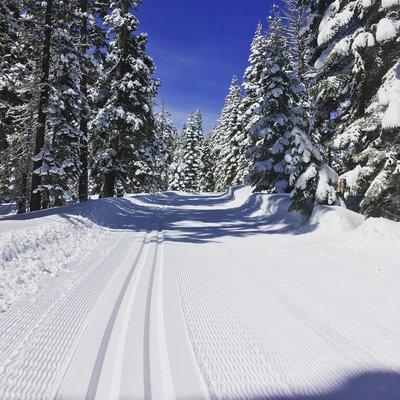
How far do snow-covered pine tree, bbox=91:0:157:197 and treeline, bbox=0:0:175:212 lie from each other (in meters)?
0.06

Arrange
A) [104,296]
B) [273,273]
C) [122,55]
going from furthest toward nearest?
[122,55], [273,273], [104,296]

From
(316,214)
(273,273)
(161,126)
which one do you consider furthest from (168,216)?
(161,126)

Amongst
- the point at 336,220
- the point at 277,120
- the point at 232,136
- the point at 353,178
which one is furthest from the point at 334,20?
the point at 232,136

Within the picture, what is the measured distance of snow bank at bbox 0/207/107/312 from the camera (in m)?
6.53

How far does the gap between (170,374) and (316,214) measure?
1128 cm

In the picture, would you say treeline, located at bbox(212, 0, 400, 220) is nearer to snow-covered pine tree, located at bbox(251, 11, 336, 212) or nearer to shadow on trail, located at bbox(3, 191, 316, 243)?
snow-covered pine tree, located at bbox(251, 11, 336, 212)

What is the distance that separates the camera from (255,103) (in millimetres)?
32812

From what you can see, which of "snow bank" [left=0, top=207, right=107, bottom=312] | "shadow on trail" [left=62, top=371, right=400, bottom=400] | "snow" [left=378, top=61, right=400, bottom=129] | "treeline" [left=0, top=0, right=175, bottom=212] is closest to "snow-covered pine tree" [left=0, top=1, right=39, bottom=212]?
"treeline" [left=0, top=0, right=175, bottom=212]

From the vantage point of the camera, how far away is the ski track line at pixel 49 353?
3.41 m

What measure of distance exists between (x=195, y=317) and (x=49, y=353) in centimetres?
190

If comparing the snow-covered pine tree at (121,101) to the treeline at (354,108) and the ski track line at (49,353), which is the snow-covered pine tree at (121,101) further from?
the ski track line at (49,353)

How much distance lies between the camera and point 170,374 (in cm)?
372

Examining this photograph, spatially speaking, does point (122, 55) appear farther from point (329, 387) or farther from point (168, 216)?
point (329, 387)

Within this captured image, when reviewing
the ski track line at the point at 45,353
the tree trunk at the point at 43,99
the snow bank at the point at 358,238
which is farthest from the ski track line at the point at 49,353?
the tree trunk at the point at 43,99
